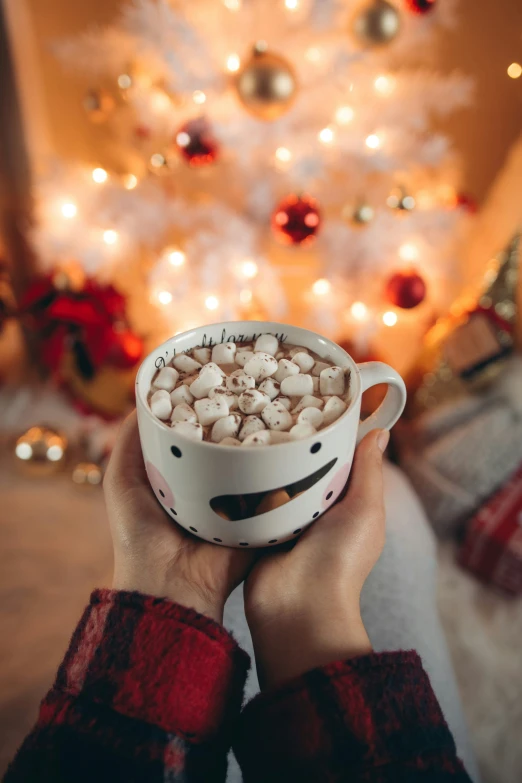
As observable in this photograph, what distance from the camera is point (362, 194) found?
4.32 ft

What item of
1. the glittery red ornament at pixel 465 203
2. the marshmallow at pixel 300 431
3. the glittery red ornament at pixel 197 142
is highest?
the glittery red ornament at pixel 465 203

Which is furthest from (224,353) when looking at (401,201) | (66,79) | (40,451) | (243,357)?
(66,79)

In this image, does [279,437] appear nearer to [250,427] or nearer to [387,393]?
[250,427]

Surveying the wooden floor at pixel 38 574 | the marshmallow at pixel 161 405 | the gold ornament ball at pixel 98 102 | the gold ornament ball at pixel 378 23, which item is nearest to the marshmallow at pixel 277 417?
the marshmallow at pixel 161 405

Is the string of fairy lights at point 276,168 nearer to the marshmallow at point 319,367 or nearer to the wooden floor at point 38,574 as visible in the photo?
the wooden floor at point 38,574

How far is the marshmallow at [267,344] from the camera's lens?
639 millimetres

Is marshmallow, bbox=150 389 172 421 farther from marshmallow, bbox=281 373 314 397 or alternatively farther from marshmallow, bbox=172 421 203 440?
marshmallow, bbox=281 373 314 397

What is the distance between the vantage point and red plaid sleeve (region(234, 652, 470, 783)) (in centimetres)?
45

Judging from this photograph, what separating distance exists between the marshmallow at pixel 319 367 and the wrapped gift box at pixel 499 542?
0.77m

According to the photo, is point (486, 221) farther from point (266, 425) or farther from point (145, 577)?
point (145, 577)

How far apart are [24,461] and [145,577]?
2.93 feet

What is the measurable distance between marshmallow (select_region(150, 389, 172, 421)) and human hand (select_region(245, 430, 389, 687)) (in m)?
0.22

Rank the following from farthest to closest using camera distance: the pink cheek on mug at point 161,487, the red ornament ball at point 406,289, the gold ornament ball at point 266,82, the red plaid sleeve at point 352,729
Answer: the red ornament ball at point 406,289, the gold ornament ball at point 266,82, the pink cheek on mug at point 161,487, the red plaid sleeve at point 352,729

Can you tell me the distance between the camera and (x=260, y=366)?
600mm
